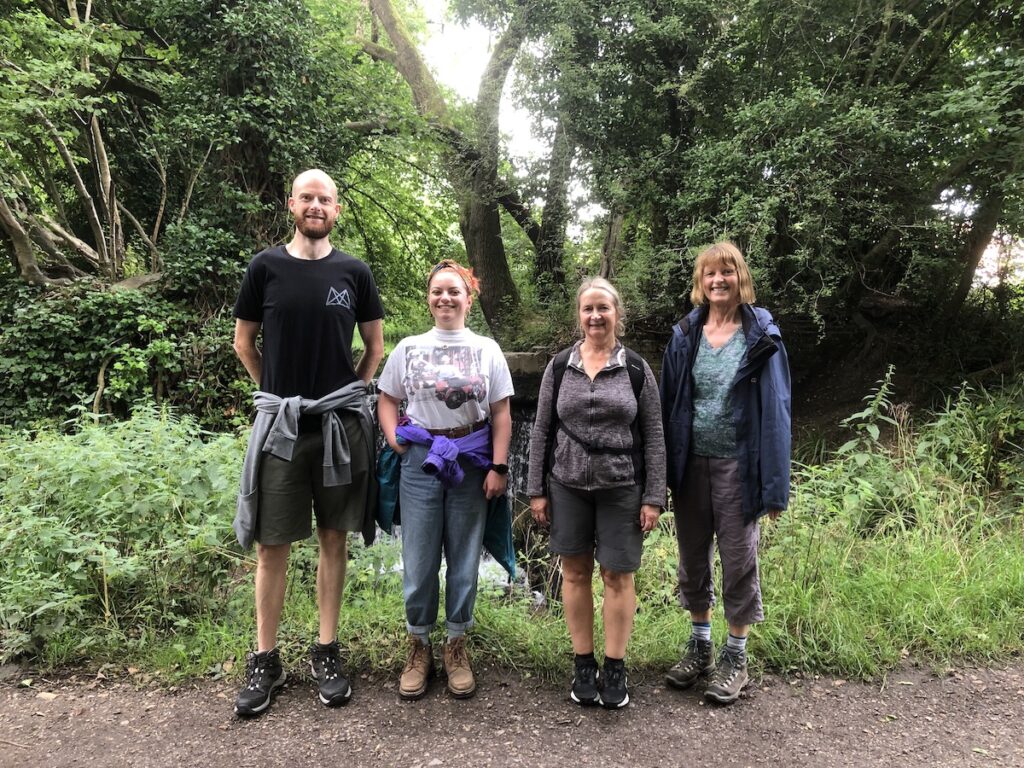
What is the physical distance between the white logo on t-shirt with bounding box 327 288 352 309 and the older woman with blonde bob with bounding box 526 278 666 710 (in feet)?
3.09

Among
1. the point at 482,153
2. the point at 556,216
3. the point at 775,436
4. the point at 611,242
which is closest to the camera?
the point at 775,436

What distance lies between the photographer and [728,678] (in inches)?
101

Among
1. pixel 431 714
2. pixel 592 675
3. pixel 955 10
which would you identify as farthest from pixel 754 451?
pixel 955 10

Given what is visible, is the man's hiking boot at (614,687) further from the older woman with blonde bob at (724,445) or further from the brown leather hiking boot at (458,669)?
the brown leather hiking boot at (458,669)

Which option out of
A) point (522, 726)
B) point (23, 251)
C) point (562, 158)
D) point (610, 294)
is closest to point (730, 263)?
point (610, 294)

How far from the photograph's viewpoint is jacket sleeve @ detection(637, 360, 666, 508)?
242 cm

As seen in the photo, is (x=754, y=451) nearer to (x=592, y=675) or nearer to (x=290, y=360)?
(x=592, y=675)

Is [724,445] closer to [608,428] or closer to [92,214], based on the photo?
[608,428]

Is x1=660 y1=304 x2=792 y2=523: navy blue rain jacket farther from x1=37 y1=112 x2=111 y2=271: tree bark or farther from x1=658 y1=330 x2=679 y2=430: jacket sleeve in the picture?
x1=37 y1=112 x2=111 y2=271: tree bark

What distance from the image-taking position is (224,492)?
3549 millimetres

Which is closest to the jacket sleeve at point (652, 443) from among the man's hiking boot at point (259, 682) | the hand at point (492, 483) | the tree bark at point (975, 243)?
the hand at point (492, 483)

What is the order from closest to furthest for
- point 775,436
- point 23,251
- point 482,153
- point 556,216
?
point 775,436
point 23,251
point 556,216
point 482,153

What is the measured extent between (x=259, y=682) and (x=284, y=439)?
42.4 inches

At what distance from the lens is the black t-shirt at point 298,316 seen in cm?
246
